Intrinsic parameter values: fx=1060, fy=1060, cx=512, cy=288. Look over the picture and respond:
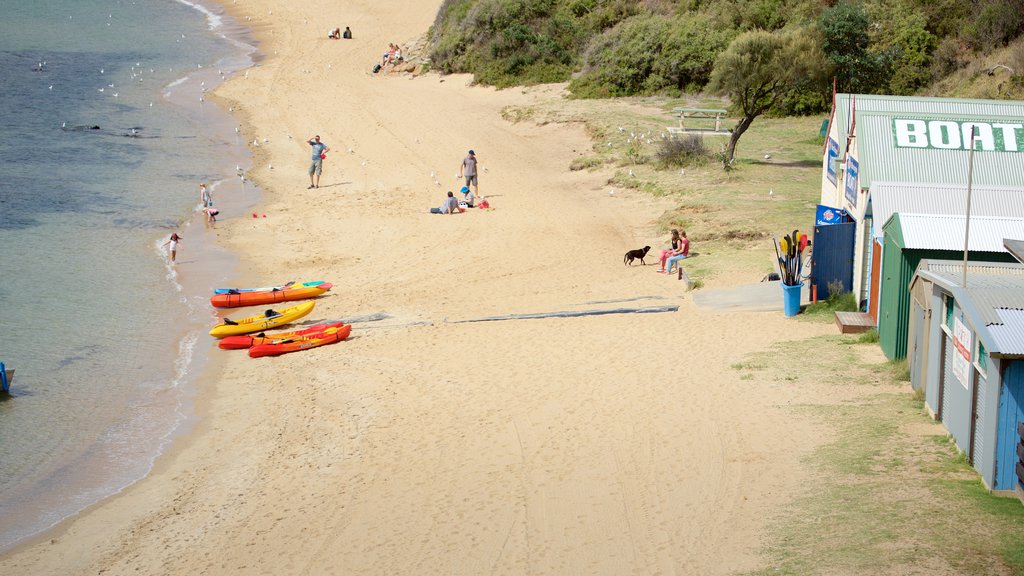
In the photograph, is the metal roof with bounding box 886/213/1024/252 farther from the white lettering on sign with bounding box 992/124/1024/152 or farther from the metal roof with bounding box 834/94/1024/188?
the white lettering on sign with bounding box 992/124/1024/152

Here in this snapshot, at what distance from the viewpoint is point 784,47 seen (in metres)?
27.5

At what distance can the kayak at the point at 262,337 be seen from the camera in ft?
59.1

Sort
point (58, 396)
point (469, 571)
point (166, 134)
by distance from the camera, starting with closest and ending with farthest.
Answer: point (469, 571) → point (58, 396) → point (166, 134)

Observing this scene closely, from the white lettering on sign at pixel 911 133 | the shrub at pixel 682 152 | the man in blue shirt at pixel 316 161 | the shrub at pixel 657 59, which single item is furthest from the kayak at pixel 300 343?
the shrub at pixel 657 59

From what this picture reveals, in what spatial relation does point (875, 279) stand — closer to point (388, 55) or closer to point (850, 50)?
point (850, 50)

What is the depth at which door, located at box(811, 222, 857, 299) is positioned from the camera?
16.7 meters

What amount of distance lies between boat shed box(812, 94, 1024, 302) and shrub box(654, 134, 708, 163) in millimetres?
10840

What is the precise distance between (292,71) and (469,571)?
4291 cm

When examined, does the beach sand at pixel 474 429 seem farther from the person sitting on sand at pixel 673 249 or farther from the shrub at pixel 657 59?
the shrub at pixel 657 59

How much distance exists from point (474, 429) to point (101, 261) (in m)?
14.4

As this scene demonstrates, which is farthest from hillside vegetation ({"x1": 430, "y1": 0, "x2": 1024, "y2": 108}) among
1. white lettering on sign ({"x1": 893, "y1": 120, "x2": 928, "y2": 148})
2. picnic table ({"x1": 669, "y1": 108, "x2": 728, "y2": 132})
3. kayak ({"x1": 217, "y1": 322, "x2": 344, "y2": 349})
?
kayak ({"x1": 217, "y1": 322, "x2": 344, "y2": 349})

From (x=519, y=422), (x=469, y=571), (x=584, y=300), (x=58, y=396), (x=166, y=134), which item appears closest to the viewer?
(x=469, y=571)

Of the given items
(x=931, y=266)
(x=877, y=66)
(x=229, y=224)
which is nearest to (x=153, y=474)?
(x=931, y=266)

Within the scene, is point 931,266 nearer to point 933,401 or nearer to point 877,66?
point 933,401
